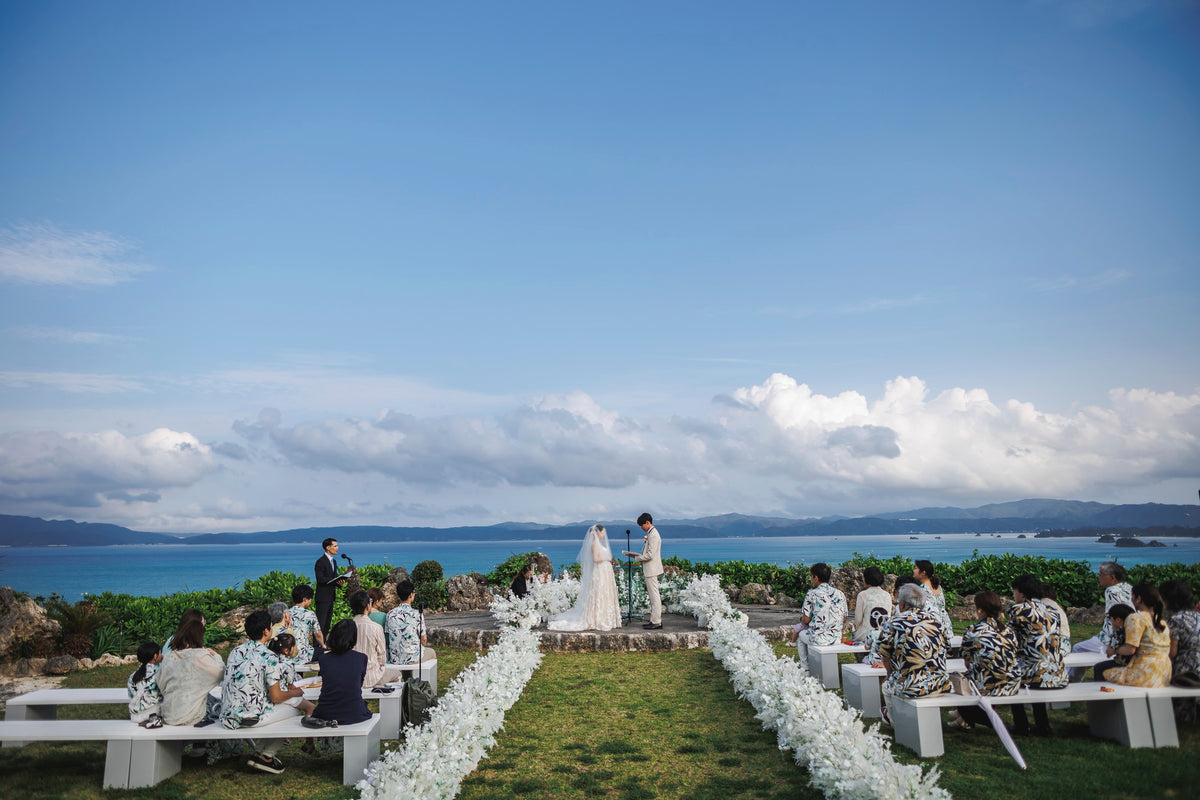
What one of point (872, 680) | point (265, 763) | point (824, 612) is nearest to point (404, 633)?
point (265, 763)

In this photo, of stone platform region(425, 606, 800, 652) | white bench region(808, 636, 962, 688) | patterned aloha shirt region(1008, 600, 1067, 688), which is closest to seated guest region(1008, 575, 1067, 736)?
patterned aloha shirt region(1008, 600, 1067, 688)

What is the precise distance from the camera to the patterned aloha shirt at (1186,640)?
21.2 ft

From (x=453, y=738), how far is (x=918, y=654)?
13.8 ft

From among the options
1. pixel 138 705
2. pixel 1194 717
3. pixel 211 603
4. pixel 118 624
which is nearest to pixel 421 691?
Answer: pixel 138 705

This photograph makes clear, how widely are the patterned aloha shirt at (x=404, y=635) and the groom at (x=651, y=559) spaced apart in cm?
494

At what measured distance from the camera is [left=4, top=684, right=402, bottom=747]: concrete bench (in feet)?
23.6

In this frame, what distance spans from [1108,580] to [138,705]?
1010cm

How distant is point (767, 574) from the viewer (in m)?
18.4

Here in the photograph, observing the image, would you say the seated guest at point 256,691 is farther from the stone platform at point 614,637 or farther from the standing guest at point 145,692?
→ the stone platform at point 614,637

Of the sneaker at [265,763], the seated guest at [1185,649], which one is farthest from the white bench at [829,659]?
the sneaker at [265,763]

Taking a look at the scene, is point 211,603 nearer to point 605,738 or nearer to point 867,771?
point 605,738

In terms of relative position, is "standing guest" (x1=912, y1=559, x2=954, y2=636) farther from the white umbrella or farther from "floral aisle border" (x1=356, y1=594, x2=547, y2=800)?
"floral aisle border" (x1=356, y1=594, x2=547, y2=800)

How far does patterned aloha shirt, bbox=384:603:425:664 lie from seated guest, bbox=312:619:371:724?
2221mm

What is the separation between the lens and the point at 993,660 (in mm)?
6535
